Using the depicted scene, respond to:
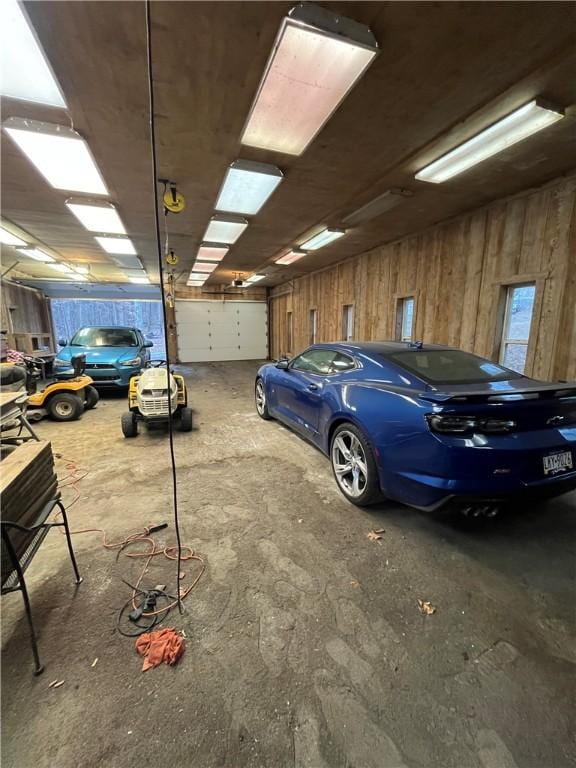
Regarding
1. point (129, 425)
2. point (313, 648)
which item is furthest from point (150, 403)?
point (313, 648)

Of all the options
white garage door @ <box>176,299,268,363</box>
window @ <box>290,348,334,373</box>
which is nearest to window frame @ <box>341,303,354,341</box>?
window @ <box>290,348,334,373</box>

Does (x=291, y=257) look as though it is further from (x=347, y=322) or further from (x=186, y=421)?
(x=186, y=421)

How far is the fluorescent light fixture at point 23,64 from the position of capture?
1886 millimetres

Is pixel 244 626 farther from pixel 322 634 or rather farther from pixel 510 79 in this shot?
pixel 510 79

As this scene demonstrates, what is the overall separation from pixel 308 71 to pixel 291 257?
6031 mm

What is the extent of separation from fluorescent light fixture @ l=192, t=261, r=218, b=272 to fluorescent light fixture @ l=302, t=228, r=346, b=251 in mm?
3122

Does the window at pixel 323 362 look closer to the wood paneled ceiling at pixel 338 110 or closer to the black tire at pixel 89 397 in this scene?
the wood paneled ceiling at pixel 338 110

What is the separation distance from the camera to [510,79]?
93.5 inches

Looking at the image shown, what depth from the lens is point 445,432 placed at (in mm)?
1920

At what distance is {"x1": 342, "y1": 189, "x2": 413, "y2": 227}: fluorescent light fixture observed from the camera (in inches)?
171

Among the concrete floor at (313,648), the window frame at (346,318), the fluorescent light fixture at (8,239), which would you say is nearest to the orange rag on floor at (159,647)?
the concrete floor at (313,648)

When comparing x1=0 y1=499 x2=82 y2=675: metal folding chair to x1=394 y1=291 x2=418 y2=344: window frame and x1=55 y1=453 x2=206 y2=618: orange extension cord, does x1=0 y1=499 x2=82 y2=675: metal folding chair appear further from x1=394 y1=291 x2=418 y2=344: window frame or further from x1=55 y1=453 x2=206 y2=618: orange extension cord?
x1=394 y1=291 x2=418 y2=344: window frame

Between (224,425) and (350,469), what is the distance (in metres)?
2.57

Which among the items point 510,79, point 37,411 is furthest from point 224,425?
point 510,79
